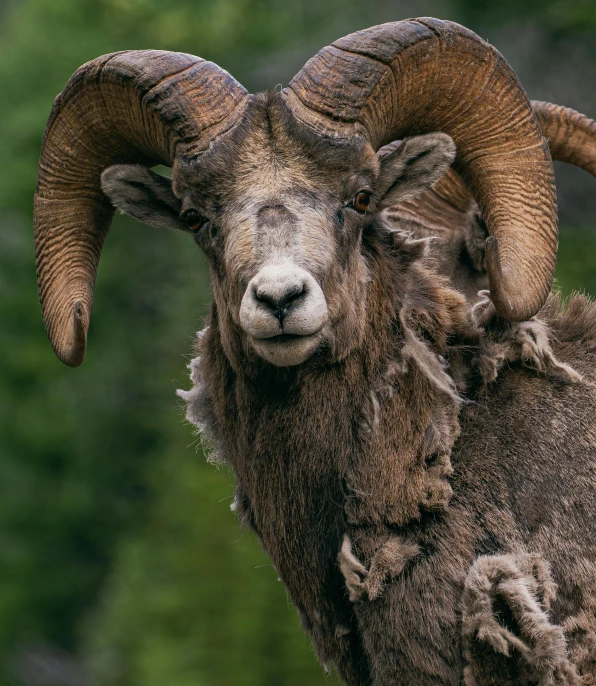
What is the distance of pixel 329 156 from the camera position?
24.7 ft

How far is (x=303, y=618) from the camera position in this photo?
788cm

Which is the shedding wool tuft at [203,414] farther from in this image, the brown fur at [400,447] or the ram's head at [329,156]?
the ram's head at [329,156]

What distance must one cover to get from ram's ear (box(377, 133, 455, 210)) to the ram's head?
11 mm

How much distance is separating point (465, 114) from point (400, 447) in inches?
86.4

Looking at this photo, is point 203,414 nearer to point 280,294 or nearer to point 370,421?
point 370,421

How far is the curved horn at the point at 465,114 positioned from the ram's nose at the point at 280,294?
1.23m

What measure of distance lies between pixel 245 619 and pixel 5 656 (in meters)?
18.7

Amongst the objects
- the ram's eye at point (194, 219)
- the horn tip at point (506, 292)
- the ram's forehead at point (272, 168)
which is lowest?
the ram's eye at point (194, 219)

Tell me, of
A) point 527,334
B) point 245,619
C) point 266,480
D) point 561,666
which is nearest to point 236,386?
point 266,480

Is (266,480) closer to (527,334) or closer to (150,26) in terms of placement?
(527,334)

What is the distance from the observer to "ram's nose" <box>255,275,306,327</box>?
675cm

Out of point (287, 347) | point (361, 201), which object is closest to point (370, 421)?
point (287, 347)

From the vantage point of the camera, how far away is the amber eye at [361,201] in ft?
25.2

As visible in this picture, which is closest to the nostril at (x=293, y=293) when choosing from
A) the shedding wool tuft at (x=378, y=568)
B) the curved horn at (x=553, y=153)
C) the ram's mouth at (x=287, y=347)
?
the ram's mouth at (x=287, y=347)
